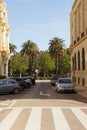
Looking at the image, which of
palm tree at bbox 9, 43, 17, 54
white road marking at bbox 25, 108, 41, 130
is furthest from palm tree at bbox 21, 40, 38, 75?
white road marking at bbox 25, 108, 41, 130

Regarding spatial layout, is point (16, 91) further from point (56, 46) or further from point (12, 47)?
point (12, 47)

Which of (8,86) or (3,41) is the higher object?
(3,41)

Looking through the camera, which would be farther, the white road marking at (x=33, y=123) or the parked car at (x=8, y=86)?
the parked car at (x=8, y=86)

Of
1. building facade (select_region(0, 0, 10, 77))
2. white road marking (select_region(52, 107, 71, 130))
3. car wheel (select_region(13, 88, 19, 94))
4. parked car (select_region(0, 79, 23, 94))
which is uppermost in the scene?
building facade (select_region(0, 0, 10, 77))

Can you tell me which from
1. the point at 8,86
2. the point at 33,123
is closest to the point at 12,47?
the point at 8,86

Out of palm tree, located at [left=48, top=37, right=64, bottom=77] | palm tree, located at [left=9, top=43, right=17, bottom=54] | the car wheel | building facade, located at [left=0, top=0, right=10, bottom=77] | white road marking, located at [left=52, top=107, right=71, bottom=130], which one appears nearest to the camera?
white road marking, located at [left=52, top=107, right=71, bottom=130]

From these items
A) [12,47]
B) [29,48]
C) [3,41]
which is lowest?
[3,41]

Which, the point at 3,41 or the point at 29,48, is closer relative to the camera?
the point at 3,41

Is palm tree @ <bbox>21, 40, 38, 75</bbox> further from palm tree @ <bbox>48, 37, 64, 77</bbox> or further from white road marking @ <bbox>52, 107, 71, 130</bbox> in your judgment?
white road marking @ <bbox>52, 107, 71, 130</bbox>

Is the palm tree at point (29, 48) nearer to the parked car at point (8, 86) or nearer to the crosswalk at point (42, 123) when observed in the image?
the parked car at point (8, 86)

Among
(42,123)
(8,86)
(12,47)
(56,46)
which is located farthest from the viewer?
(12,47)

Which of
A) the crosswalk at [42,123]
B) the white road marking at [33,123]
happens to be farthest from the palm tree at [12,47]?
the white road marking at [33,123]

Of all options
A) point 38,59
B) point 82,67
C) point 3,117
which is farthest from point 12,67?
point 3,117

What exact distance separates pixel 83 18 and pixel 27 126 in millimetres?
41790
